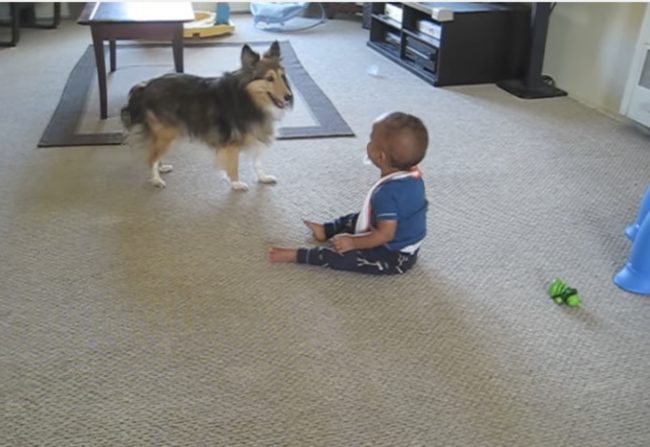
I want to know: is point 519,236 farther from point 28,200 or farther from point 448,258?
point 28,200

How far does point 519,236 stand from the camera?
7.25 ft

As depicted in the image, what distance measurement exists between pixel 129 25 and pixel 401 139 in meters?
1.88

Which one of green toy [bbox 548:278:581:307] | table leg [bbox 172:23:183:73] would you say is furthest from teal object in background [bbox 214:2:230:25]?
green toy [bbox 548:278:581:307]

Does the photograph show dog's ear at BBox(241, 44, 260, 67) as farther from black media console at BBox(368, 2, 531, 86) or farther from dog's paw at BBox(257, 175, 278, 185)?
black media console at BBox(368, 2, 531, 86)

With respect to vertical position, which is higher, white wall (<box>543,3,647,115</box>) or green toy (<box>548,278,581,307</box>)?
white wall (<box>543,3,647,115</box>)

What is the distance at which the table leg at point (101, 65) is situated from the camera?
3.14 meters

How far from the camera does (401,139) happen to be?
1842mm

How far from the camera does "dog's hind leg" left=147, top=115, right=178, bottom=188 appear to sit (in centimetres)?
245

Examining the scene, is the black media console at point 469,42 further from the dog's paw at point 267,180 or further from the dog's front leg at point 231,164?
the dog's front leg at point 231,164

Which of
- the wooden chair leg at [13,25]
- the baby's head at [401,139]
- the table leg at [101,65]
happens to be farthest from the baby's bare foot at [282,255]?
the wooden chair leg at [13,25]

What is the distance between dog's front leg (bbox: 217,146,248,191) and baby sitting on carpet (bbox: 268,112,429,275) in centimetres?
58

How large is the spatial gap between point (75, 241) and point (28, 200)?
41 centimetres

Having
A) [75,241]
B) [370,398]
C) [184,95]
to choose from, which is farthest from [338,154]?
[370,398]

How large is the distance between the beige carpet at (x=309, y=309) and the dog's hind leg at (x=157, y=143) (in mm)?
77
